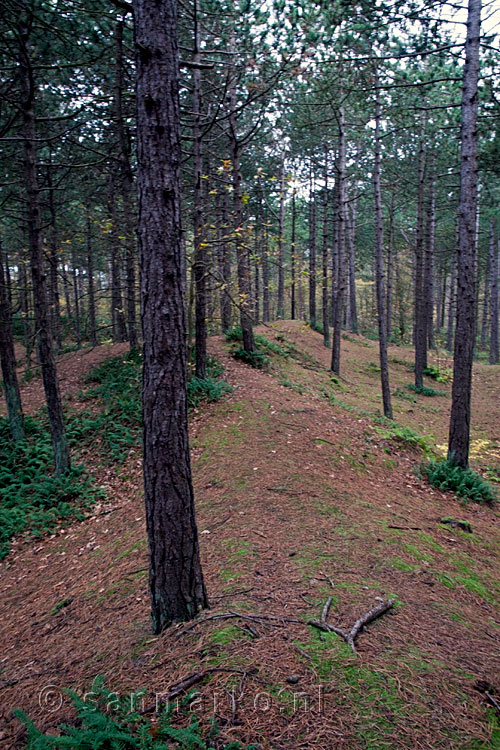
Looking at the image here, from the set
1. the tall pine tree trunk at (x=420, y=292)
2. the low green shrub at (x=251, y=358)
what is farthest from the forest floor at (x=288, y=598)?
the tall pine tree trunk at (x=420, y=292)

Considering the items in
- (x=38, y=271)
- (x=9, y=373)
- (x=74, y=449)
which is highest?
(x=38, y=271)

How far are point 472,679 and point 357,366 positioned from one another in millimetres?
16759

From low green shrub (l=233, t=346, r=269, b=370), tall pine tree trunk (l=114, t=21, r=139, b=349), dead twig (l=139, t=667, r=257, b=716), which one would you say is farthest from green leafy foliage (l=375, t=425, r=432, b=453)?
dead twig (l=139, t=667, r=257, b=716)

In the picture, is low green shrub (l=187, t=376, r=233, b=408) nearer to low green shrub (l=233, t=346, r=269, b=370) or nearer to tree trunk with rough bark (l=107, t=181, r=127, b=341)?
tree trunk with rough bark (l=107, t=181, r=127, b=341)

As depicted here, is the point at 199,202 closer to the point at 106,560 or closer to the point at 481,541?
the point at 106,560

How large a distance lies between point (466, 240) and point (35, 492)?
889cm

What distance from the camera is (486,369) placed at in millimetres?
20766

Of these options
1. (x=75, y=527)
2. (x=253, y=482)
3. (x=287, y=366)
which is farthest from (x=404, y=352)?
(x=75, y=527)

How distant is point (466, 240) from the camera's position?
705 cm

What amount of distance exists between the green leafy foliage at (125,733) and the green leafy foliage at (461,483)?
20.3 feet

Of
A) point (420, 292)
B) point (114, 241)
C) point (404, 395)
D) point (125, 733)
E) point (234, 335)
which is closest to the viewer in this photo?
point (125, 733)

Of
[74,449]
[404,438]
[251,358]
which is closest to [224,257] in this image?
[251,358]

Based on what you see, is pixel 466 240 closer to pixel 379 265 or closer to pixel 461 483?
pixel 379 265

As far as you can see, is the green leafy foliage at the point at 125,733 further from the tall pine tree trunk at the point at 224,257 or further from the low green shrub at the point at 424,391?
the low green shrub at the point at 424,391
